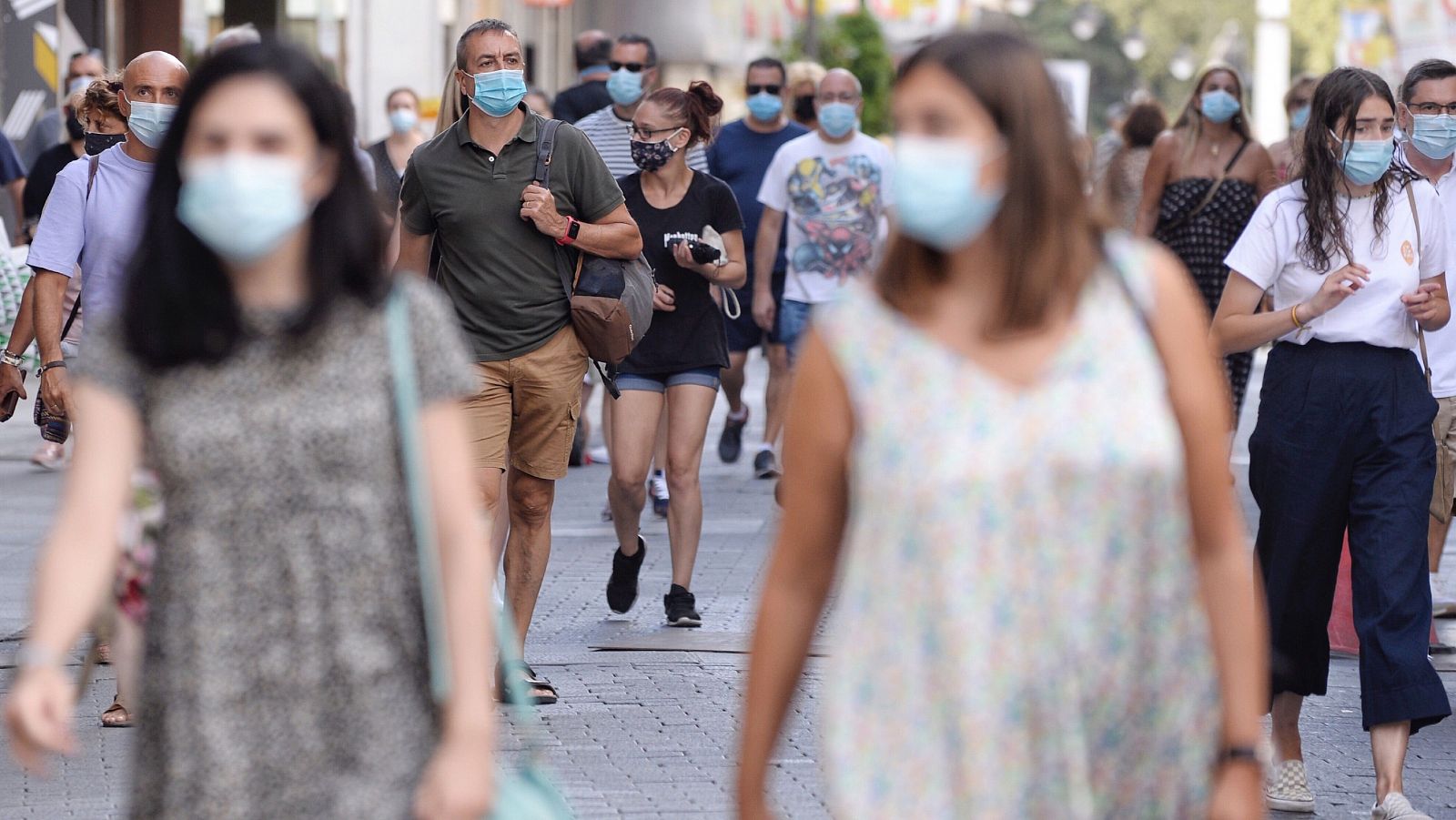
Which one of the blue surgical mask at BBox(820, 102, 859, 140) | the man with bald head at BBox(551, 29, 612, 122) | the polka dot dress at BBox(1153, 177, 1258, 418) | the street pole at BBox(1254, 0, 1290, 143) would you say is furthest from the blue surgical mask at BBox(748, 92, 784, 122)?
the street pole at BBox(1254, 0, 1290, 143)

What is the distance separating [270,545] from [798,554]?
26.5 inches

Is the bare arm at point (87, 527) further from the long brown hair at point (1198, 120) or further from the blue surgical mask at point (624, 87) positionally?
the blue surgical mask at point (624, 87)

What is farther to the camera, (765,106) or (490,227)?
(765,106)

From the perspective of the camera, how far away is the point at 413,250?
22.0 ft

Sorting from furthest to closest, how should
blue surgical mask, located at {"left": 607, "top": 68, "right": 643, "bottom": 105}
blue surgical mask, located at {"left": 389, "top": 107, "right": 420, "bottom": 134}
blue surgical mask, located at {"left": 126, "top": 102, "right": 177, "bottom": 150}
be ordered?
blue surgical mask, located at {"left": 389, "top": 107, "right": 420, "bottom": 134}
blue surgical mask, located at {"left": 607, "top": 68, "right": 643, "bottom": 105}
blue surgical mask, located at {"left": 126, "top": 102, "right": 177, "bottom": 150}

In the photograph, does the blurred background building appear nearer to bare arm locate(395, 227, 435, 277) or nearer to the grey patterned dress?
the grey patterned dress

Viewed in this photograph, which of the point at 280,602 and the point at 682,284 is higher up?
the point at 280,602

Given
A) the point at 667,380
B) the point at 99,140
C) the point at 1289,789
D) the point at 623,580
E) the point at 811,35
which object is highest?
A: the point at 99,140

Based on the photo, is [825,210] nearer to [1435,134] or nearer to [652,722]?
[1435,134]

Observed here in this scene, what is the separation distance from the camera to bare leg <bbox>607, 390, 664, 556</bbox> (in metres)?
7.90

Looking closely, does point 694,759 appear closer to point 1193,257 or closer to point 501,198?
point 501,198

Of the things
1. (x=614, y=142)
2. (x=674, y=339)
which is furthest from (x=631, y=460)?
(x=614, y=142)

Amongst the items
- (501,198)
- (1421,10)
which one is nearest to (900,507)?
(501,198)

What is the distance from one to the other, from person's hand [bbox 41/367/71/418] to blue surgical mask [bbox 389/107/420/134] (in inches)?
340
